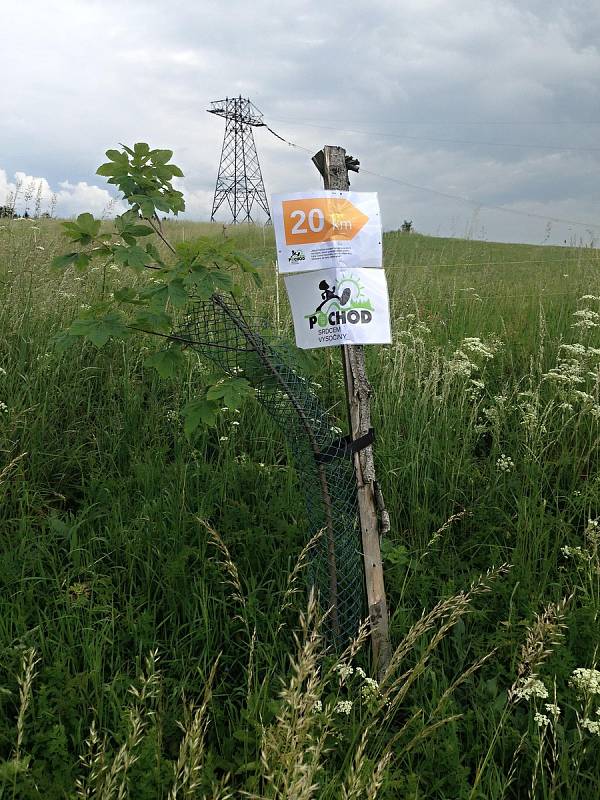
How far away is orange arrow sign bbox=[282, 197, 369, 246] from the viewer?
2.46 meters

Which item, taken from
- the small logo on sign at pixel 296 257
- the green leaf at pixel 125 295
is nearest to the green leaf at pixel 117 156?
the green leaf at pixel 125 295

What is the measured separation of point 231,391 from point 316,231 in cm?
70

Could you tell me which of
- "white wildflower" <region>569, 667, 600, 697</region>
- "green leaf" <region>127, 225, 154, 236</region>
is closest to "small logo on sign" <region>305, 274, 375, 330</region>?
"green leaf" <region>127, 225, 154, 236</region>

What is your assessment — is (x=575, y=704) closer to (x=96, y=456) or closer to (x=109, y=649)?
(x=109, y=649)

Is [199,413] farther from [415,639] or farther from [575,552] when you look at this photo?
[575,552]

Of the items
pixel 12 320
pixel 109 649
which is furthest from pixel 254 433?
pixel 12 320

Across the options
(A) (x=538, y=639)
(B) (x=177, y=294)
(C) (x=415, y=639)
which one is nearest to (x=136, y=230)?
(B) (x=177, y=294)

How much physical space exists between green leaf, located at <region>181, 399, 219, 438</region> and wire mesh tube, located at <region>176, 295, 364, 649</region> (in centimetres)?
16

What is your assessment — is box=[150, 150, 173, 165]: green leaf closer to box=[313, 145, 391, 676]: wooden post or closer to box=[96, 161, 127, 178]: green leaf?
box=[96, 161, 127, 178]: green leaf

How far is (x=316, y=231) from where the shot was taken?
8.07ft

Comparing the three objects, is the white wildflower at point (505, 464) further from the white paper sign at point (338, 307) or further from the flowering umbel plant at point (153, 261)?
the flowering umbel plant at point (153, 261)

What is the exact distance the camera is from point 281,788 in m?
1.99

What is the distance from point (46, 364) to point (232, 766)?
2970 millimetres

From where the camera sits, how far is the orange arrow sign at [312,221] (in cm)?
246
